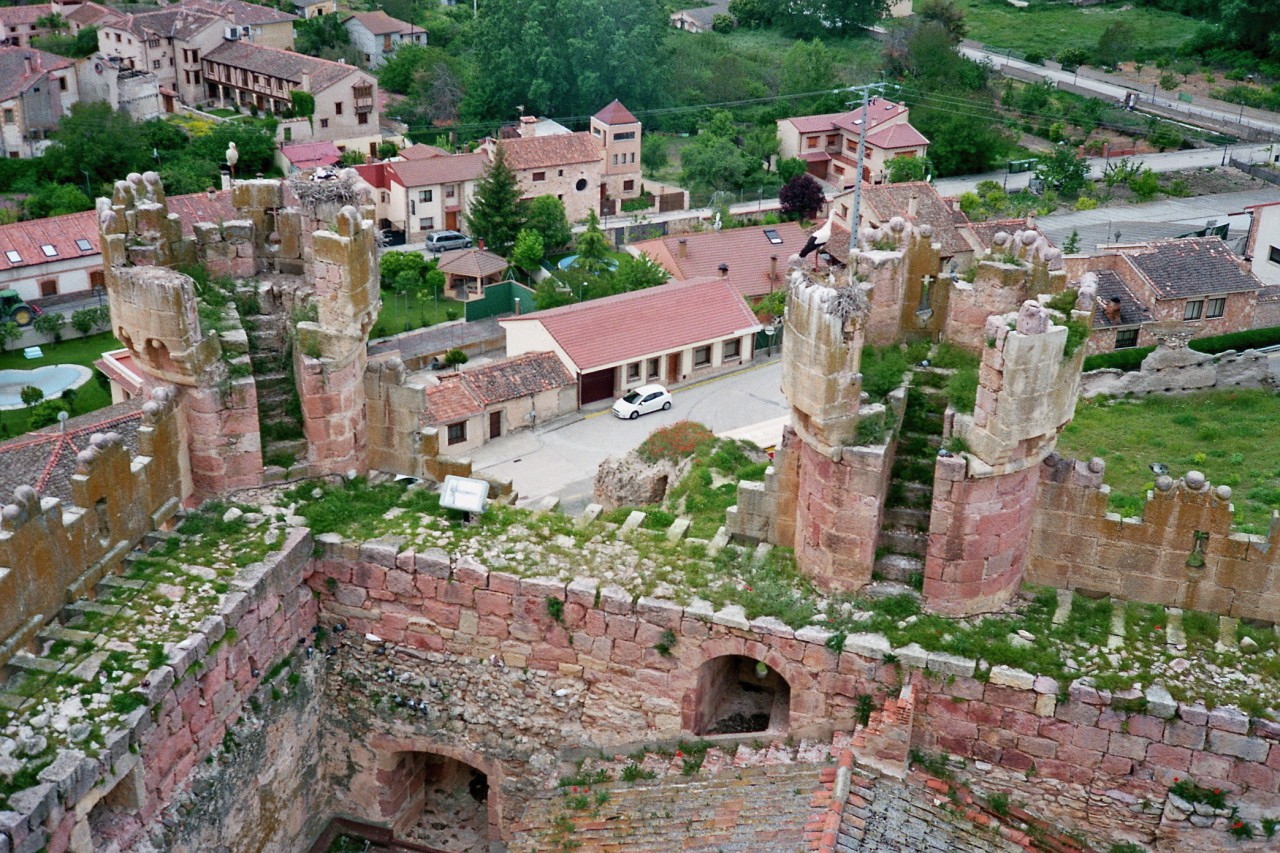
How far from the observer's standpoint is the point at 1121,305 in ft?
163

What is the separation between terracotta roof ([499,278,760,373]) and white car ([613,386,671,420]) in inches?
53.2

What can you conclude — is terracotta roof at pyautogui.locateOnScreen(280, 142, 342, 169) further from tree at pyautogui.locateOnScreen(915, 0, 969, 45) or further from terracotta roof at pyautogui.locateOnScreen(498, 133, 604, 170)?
tree at pyautogui.locateOnScreen(915, 0, 969, 45)

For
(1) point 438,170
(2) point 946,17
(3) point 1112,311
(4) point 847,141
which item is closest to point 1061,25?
(2) point 946,17

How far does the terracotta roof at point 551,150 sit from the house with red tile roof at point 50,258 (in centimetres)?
1743

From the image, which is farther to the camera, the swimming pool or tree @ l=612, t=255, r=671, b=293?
tree @ l=612, t=255, r=671, b=293

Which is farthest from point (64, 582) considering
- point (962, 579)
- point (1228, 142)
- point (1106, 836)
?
point (1228, 142)

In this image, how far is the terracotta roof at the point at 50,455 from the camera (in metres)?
31.7

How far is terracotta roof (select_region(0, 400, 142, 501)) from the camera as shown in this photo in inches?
1248

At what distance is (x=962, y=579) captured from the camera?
19.2 m

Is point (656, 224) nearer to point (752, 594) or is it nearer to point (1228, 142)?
point (1228, 142)

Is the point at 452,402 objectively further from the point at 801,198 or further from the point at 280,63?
the point at 280,63

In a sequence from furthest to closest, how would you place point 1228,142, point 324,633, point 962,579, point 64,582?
point 1228,142 < point 324,633 < point 962,579 < point 64,582

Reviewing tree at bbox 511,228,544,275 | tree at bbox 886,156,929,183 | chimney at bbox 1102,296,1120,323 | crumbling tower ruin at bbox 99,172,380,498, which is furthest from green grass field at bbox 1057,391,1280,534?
tree at bbox 886,156,929,183

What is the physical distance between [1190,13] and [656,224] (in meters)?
56.0
